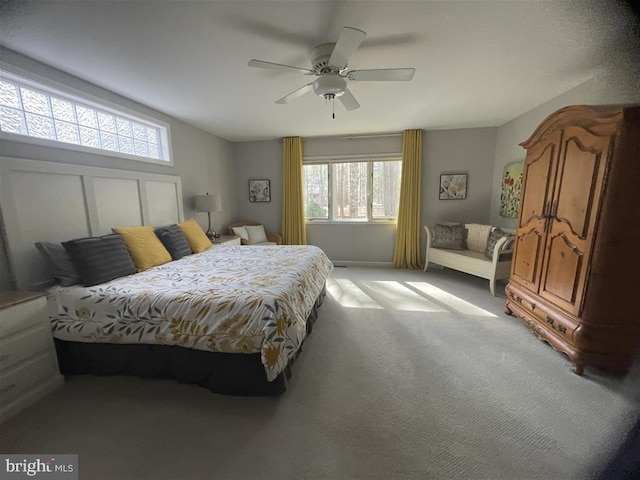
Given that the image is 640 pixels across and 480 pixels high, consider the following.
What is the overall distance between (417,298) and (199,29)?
10.7 ft

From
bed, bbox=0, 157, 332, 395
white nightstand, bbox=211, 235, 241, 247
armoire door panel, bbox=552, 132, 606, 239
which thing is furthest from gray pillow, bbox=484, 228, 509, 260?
white nightstand, bbox=211, 235, 241, 247

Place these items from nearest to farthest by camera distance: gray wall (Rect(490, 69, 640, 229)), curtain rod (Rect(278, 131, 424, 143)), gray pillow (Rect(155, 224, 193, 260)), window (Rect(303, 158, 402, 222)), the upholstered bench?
gray wall (Rect(490, 69, 640, 229)) < gray pillow (Rect(155, 224, 193, 260)) < the upholstered bench < curtain rod (Rect(278, 131, 424, 143)) < window (Rect(303, 158, 402, 222))

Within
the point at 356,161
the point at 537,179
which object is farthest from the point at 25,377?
the point at 356,161

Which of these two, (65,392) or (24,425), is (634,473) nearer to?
(24,425)

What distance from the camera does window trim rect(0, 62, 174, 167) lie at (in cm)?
174

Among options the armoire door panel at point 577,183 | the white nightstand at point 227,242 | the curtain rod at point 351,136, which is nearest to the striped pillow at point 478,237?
the armoire door panel at point 577,183

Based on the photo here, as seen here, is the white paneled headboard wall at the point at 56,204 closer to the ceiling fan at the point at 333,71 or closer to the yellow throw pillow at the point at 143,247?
the yellow throw pillow at the point at 143,247

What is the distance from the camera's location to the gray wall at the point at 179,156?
1.78 m

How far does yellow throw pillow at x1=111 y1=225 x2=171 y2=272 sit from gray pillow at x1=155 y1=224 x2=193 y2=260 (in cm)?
11

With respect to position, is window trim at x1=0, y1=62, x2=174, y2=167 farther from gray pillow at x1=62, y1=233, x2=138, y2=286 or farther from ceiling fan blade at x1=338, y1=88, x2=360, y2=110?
ceiling fan blade at x1=338, y1=88, x2=360, y2=110

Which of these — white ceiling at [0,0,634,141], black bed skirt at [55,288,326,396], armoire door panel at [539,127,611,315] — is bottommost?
black bed skirt at [55,288,326,396]

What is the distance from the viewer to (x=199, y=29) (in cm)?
154

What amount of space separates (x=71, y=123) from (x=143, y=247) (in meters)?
1.26

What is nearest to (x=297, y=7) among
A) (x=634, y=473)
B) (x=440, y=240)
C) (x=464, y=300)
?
(x=634, y=473)
